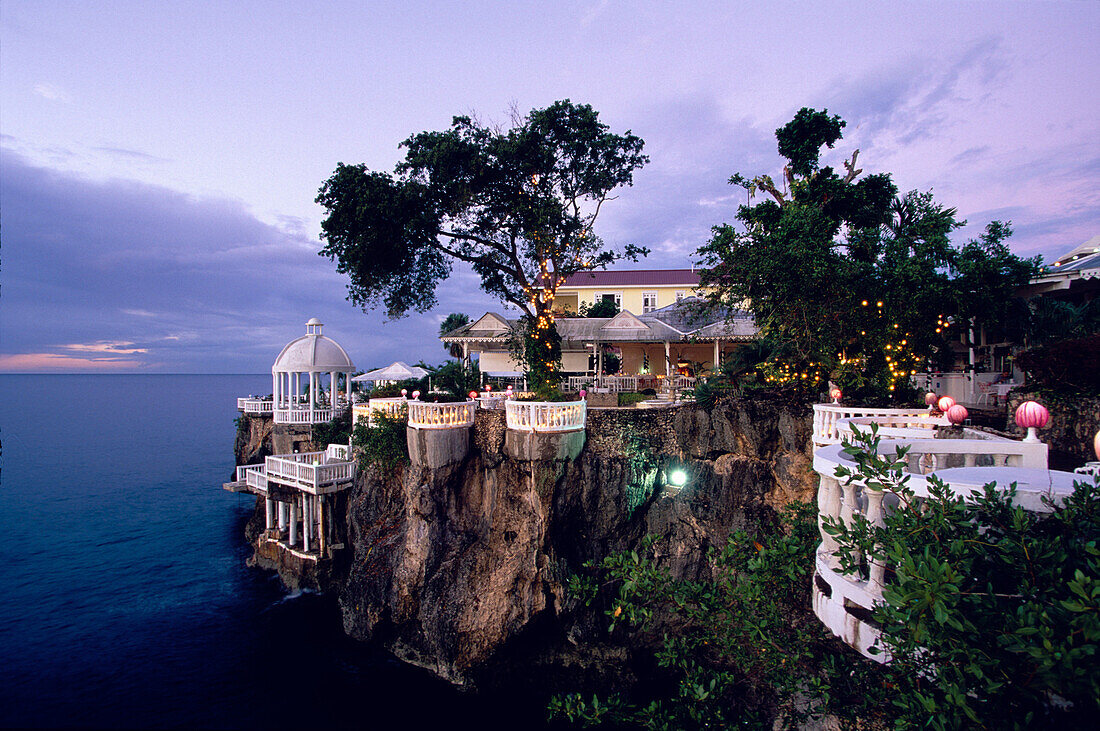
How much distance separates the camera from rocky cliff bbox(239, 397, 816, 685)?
17.2 m

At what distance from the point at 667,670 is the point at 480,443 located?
34.1ft

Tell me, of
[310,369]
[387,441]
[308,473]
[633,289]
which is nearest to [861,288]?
[387,441]

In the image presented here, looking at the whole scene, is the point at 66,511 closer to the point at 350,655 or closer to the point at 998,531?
the point at 350,655

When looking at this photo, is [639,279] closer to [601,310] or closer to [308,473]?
[601,310]

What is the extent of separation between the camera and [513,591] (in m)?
17.3

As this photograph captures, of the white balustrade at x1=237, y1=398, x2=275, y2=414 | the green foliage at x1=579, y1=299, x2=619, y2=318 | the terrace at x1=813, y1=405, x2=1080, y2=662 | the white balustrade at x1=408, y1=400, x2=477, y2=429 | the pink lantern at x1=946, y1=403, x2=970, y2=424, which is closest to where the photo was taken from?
the terrace at x1=813, y1=405, x2=1080, y2=662

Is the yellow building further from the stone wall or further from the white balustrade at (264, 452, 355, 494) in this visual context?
the stone wall

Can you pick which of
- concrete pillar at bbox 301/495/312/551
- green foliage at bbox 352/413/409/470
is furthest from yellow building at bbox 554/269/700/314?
concrete pillar at bbox 301/495/312/551

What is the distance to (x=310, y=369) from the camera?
26.6 m

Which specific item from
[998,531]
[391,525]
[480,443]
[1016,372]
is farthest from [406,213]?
[1016,372]

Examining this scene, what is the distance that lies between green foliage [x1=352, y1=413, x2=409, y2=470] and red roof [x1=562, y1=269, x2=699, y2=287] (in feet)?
95.1

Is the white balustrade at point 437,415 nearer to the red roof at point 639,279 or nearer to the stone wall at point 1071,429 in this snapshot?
the stone wall at point 1071,429

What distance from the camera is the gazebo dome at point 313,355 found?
26859mm

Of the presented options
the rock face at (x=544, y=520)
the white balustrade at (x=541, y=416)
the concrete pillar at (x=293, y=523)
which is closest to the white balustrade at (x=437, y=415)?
the rock face at (x=544, y=520)
